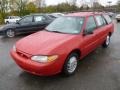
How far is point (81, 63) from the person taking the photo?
5723mm

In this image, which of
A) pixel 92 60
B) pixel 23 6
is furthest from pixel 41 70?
pixel 23 6

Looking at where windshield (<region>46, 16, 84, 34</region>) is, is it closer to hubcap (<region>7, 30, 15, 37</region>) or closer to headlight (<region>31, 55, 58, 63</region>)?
headlight (<region>31, 55, 58, 63</region>)

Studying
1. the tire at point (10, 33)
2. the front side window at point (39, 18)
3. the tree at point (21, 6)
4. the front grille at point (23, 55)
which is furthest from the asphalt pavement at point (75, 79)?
the tree at point (21, 6)

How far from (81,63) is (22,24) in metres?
6.71

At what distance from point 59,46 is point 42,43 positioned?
492 mm

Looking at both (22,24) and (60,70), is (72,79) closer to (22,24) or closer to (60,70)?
(60,70)

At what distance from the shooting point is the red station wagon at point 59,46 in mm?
4148

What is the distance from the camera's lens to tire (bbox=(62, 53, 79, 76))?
4.59 m

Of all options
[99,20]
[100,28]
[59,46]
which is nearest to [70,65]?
[59,46]

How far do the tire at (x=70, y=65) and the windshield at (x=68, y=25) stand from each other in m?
0.77

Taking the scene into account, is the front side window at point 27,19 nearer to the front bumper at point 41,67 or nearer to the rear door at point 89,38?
the rear door at point 89,38

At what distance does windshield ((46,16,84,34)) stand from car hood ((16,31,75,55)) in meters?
0.30

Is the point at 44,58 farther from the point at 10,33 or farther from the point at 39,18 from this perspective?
the point at 39,18

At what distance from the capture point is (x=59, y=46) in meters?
4.40
